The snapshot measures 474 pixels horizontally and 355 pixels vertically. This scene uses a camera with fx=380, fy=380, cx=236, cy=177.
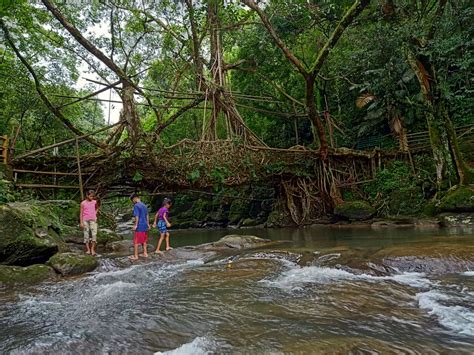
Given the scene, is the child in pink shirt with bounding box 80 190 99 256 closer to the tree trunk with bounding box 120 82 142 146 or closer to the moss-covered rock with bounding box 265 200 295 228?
the tree trunk with bounding box 120 82 142 146

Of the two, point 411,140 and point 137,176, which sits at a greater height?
point 411,140

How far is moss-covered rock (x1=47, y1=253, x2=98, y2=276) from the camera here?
7176mm

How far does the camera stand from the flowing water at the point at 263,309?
343 centimetres

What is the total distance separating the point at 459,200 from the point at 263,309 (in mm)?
10903

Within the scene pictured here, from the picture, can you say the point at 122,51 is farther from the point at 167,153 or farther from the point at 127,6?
the point at 167,153

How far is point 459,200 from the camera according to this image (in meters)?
12.7

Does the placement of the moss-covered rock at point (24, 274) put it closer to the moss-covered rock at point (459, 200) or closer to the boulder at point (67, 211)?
the boulder at point (67, 211)

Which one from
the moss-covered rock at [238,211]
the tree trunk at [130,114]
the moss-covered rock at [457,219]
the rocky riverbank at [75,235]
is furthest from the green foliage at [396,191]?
the tree trunk at [130,114]

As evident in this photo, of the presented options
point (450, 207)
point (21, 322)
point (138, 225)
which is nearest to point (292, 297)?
point (21, 322)

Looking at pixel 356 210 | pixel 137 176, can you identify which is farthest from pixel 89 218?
pixel 356 210

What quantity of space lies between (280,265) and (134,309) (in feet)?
10.7

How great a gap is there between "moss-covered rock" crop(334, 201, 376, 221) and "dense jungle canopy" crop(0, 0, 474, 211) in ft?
8.73

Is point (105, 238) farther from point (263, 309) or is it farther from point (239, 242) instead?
point (263, 309)

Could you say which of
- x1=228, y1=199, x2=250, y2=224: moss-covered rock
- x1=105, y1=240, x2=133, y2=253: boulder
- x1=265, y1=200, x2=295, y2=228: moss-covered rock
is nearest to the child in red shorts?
x1=105, y1=240, x2=133, y2=253: boulder
